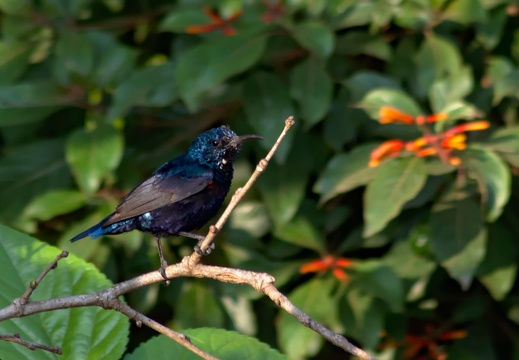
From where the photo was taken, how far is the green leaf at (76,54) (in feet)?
13.1

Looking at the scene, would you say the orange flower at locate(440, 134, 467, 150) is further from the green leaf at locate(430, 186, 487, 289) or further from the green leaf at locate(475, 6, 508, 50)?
the green leaf at locate(475, 6, 508, 50)

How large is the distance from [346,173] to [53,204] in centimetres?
132

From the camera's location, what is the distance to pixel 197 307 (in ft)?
13.6

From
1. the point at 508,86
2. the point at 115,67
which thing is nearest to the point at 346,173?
the point at 508,86

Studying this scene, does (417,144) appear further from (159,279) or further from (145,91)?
(159,279)

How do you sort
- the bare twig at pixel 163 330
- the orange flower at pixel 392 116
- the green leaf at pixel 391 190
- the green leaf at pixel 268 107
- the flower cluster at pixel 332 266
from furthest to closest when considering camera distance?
1. the flower cluster at pixel 332 266
2. the green leaf at pixel 268 107
3. the green leaf at pixel 391 190
4. the orange flower at pixel 392 116
5. the bare twig at pixel 163 330

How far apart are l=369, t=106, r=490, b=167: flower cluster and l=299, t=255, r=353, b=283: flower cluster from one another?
0.60 meters

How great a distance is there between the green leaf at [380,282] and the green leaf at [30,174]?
141cm

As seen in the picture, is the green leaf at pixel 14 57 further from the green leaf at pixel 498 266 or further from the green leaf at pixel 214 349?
the green leaf at pixel 214 349

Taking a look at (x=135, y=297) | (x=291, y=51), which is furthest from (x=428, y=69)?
(x=135, y=297)

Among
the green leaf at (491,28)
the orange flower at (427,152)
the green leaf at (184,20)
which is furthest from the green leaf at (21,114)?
the green leaf at (491,28)

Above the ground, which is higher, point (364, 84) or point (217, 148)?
point (217, 148)

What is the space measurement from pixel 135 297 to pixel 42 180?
692mm

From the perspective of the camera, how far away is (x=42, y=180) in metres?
4.20
